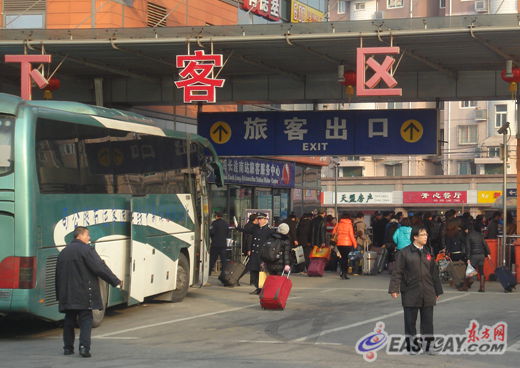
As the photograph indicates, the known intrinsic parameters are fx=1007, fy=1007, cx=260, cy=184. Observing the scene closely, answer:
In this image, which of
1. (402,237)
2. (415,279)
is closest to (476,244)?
(402,237)

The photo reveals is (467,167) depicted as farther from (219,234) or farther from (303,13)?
(219,234)

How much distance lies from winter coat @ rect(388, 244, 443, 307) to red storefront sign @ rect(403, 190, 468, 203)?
6400 centimetres

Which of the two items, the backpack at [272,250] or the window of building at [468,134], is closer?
the backpack at [272,250]

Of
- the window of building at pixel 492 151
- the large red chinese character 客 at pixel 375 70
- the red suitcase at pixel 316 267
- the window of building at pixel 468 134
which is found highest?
the window of building at pixel 468 134

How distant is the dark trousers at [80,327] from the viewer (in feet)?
39.0

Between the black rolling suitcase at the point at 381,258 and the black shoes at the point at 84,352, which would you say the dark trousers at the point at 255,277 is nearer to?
the black rolling suitcase at the point at 381,258

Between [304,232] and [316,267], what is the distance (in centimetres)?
176

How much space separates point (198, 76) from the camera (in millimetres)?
21500

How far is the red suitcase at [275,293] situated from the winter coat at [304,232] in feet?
33.7

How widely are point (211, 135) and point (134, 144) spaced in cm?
982

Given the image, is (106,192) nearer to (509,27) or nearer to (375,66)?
(375,66)

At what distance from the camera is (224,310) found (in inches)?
709

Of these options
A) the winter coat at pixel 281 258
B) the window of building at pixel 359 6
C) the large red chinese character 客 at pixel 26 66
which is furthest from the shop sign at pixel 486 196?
the winter coat at pixel 281 258

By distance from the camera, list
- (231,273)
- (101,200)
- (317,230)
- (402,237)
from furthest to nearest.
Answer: (317,230)
(231,273)
(402,237)
(101,200)
